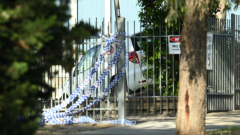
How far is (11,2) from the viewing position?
3.86 meters

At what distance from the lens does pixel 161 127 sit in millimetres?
9438

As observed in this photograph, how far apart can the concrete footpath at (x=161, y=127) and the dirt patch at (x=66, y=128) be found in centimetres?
39

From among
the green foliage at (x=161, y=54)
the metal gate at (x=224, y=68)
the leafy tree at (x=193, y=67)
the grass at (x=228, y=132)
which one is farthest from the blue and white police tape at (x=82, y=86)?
the metal gate at (x=224, y=68)

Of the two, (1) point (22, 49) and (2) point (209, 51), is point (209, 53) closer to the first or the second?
(2) point (209, 51)

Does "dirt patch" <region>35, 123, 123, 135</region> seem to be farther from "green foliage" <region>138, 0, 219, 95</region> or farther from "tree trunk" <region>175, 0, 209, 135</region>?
"green foliage" <region>138, 0, 219, 95</region>

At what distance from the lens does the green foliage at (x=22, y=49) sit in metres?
3.67

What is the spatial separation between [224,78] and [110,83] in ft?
14.8

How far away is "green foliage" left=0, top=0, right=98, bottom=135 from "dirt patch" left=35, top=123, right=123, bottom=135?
4.49m

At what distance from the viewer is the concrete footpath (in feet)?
27.8

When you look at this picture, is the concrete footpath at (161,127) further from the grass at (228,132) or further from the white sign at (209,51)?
the white sign at (209,51)

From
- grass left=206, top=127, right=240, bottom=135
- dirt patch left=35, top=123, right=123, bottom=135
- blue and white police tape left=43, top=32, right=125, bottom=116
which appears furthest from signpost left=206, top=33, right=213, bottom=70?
dirt patch left=35, top=123, right=123, bottom=135

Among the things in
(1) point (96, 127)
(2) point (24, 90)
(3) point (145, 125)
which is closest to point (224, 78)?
(3) point (145, 125)

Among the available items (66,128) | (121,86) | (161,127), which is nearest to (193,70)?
(161,127)

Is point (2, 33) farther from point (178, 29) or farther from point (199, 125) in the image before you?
point (178, 29)
